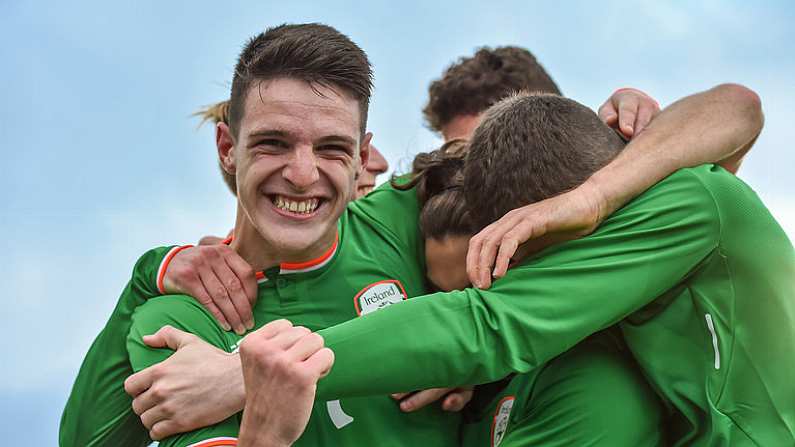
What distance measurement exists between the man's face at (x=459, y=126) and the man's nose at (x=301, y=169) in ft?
7.95

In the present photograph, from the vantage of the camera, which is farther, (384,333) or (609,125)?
(609,125)

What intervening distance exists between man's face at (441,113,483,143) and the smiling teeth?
7.76ft

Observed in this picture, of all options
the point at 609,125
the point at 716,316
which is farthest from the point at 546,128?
the point at 716,316

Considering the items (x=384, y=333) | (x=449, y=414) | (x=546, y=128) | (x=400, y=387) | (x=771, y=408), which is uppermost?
(x=546, y=128)

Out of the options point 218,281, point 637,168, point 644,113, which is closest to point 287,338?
point 218,281

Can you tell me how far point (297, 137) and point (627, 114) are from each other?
1048 mm

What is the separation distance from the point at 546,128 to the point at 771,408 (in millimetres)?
974

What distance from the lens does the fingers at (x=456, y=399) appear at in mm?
3008

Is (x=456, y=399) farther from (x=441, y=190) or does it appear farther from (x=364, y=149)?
(x=364, y=149)

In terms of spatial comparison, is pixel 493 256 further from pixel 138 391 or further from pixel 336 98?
pixel 138 391

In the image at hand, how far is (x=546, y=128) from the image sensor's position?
2.62 metres

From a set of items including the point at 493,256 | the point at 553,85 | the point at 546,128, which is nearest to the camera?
the point at 493,256

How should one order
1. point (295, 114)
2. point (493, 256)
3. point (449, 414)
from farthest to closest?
point (449, 414) → point (295, 114) → point (493, 256)

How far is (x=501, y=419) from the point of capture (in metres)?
2.94
